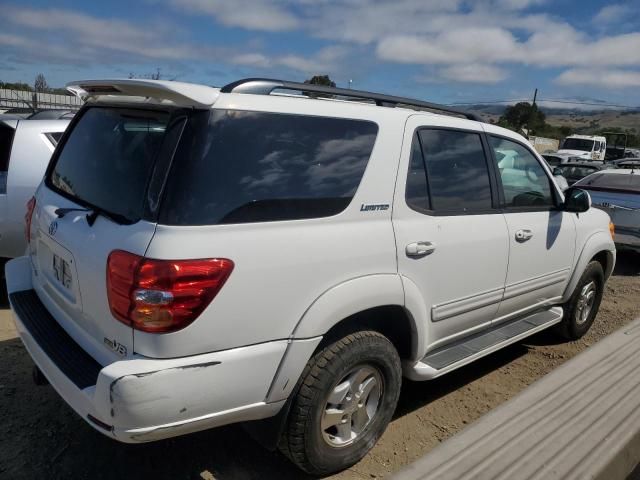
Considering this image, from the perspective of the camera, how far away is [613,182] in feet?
27.8

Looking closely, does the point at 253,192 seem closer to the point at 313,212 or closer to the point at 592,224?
the point at 313,212

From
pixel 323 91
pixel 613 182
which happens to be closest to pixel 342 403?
pixel 323 91

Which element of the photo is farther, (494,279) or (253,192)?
(494,279)

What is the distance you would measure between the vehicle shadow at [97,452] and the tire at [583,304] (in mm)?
2960

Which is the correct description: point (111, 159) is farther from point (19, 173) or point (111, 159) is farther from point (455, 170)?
point (19, 173)

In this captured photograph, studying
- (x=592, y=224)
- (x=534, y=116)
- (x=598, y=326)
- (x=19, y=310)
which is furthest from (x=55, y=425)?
(x=534, y=116)

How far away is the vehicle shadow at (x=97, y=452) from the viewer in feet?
9.23

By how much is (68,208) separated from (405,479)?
2060 mm

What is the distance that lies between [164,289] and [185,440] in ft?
4.48

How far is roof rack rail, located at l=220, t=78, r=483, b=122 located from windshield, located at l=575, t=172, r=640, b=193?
5.44 m

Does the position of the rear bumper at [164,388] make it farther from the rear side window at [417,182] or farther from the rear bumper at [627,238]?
the rear bumper at [627,238]

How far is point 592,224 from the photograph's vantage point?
4672 mm

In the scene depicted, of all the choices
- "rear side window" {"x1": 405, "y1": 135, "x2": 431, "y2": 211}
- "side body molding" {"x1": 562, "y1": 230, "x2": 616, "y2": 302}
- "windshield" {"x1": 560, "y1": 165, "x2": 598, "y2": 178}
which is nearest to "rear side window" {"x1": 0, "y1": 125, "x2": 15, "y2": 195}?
"rear side window" {"x1": 405, "y1": 135, "x2": 431, "y2": 211}

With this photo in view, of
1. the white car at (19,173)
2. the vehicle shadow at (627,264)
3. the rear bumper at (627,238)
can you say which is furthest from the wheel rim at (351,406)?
the vehicle shadow at (627,264)
